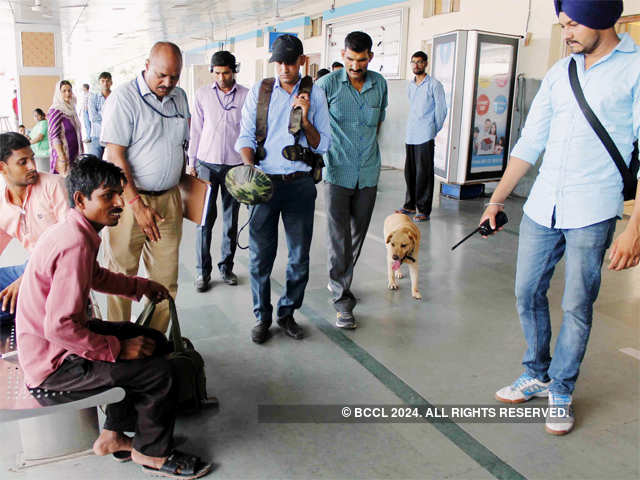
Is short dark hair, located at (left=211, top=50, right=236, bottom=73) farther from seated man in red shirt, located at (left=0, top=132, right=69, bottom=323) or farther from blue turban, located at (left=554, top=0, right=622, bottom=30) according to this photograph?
blue turban, located at (left=554, top=0, right=622, bottom=30)

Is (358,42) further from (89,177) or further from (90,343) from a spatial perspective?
(90,343)

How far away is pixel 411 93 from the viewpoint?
7086mm

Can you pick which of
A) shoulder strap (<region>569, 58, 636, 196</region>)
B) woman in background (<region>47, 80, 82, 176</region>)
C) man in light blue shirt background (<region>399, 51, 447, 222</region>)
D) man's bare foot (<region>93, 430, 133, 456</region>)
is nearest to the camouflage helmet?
man's bare foot (<region>93, 430, 133, 456</region>)

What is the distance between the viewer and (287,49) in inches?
122

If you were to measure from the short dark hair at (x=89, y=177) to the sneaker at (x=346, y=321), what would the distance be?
1929 mm

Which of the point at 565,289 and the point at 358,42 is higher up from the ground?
the point at 358,42

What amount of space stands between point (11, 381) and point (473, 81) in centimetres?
705

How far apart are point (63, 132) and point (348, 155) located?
15.1ft

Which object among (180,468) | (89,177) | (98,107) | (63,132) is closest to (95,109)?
(98,107)

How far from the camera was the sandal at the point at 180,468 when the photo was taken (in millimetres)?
2234

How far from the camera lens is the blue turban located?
2.21 m

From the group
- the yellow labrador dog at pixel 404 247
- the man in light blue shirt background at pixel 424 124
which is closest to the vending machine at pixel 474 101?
the man in light blue shirt background at pixel 424 124

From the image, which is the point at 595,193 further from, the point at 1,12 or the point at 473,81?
the point at 1,12

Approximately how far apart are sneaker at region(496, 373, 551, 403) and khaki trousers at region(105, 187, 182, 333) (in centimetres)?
184
